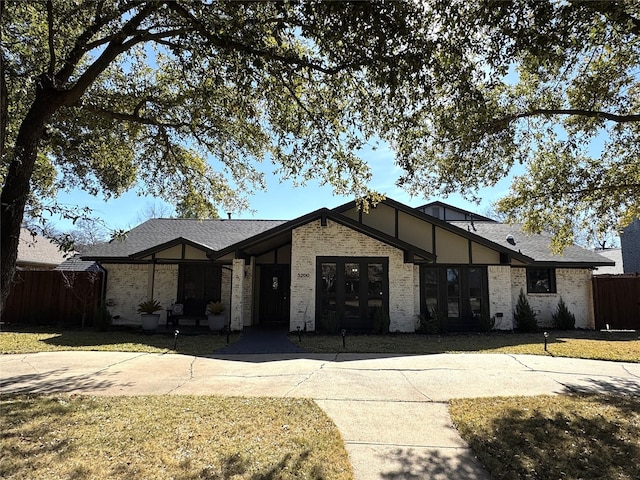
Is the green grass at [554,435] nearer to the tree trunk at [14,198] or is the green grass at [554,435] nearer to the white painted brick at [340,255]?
the tree trunk at [14,198]

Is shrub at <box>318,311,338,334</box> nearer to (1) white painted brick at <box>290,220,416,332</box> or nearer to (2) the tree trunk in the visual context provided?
(1) white painted brick at <box>290,220,416,332</box>

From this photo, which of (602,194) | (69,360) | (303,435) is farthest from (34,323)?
(602,194)

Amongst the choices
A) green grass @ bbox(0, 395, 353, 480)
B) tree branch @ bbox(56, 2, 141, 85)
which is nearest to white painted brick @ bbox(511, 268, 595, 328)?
green grass @ bbox(0, 395, 353, 480)

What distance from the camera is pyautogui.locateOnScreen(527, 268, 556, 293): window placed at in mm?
15414

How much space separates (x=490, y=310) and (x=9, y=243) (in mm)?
14331

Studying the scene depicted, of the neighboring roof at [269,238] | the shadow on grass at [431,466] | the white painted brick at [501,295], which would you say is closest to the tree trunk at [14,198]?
the shadow on grass at [431,466]

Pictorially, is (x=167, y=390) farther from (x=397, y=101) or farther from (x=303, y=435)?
(x=397, y=101)

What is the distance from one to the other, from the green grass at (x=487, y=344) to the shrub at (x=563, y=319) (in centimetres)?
103

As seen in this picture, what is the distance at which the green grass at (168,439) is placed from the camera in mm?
3768

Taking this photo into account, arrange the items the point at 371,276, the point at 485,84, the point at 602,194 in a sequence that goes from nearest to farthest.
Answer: the point at 485,84 → the point at 602,194 → the point at 371,276

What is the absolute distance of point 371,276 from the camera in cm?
1366

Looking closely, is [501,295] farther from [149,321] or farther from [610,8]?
[149,321]

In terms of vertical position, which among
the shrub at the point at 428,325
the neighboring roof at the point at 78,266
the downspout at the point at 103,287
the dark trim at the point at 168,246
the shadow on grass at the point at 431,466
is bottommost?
the shadow on grass at the point at 431,466

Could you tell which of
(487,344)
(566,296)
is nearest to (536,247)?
(566,296)
